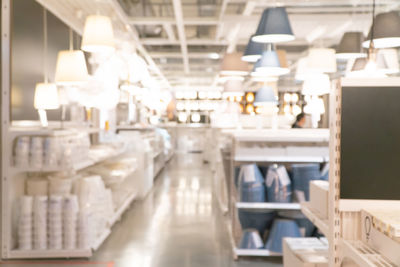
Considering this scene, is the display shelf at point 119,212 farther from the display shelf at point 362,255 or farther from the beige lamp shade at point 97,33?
the display shelf at point 362,255

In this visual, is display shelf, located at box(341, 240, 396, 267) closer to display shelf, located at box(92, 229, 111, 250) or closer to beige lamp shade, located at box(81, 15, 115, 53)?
beige lamp shade, located at box(81, 15, 115, 53)

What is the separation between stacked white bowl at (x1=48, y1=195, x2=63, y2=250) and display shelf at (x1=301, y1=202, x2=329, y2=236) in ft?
9.53

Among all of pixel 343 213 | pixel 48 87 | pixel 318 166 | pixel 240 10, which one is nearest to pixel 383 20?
pixel 318 166

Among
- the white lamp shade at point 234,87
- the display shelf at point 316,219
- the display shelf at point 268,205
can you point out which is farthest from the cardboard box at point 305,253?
the white lamp shade at point 234,87

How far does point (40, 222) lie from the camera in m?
4.69

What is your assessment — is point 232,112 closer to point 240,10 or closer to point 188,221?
point 240,10

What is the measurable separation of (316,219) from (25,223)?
339 centimetres

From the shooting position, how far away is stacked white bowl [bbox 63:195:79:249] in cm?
475

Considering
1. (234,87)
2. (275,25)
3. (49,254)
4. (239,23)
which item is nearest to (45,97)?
(49,254)

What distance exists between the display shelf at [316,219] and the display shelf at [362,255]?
0.22 m

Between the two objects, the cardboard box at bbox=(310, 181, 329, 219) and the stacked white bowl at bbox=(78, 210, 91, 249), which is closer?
the cardboard box at bbox=(310, 181, 329, 219)

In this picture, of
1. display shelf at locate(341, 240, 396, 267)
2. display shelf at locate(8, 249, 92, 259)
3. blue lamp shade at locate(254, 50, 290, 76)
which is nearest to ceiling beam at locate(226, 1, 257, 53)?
blue lamp shade at locate(254, 50, 290, 76)

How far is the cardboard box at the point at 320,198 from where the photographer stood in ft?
7.70

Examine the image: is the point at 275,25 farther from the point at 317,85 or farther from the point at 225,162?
the point at 225,162
